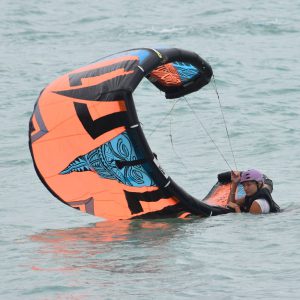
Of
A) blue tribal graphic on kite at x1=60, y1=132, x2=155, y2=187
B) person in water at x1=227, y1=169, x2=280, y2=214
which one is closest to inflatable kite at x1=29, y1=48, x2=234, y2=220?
blue tribal graphic on kite at x1=60, y1=132, x2=155, y2=187

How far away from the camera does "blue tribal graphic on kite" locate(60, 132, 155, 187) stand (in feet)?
41.2

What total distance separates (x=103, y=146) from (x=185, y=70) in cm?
248

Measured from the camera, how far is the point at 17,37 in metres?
31.2

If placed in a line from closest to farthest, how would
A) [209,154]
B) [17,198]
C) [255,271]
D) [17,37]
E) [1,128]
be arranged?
[255,271], [17,198], [209,154], [1,128], [17,37]

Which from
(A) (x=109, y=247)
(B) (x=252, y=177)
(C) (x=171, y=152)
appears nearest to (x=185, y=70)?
(B) (x=252, y=177)

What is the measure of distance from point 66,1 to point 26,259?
27780mm

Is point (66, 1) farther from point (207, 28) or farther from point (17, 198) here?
point (17, 198)

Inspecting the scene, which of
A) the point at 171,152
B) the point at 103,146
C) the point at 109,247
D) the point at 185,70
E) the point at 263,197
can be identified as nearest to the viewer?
the point at 109,247

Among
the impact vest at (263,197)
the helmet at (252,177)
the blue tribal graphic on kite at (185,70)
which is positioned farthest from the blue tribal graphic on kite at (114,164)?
the blue tribal graphic on kite at (185,70)

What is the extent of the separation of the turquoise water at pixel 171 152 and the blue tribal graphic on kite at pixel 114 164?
2.15ft

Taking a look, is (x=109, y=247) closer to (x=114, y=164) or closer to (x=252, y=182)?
(x=114, y=164)

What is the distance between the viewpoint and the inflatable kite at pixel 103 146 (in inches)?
492

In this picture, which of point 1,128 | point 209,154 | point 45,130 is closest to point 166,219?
point 45,130

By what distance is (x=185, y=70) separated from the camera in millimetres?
14508
